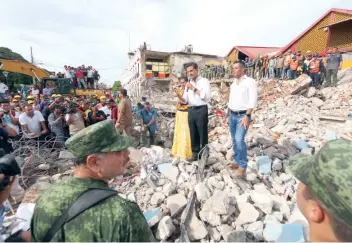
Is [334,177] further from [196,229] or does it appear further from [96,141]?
[196,229]

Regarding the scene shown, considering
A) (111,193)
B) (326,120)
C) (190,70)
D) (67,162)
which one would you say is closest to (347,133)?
(326,120)

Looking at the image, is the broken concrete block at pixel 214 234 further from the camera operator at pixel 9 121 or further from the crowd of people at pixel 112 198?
the camera operator at pixel 9 121

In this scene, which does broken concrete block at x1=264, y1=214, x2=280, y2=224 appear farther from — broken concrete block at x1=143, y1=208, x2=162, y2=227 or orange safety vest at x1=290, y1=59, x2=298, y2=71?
orange safety vest at x1=290, y1=59, x2=298, y2=71

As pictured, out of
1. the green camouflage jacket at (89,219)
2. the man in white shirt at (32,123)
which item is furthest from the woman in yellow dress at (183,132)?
the man in white shirt at (32,123)

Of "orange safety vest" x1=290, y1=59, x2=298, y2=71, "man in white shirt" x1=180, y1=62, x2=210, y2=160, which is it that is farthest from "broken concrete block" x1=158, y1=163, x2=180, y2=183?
"orange safety vest" x1=290, y1=59, x2=298, y2=71

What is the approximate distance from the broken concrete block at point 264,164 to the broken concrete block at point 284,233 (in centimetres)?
136

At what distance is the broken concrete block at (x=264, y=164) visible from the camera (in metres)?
3.64

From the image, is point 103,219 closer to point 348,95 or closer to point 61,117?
point 61,117

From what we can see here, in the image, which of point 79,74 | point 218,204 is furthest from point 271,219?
point 79,74

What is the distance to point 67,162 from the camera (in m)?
5.01

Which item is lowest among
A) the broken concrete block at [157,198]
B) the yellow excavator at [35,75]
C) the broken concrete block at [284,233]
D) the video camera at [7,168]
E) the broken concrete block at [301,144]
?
the broken concrete block at [157,198]

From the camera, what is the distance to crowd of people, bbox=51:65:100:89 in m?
13.4

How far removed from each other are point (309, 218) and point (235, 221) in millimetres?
1987

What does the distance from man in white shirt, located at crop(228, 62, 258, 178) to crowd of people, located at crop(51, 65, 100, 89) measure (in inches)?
483
